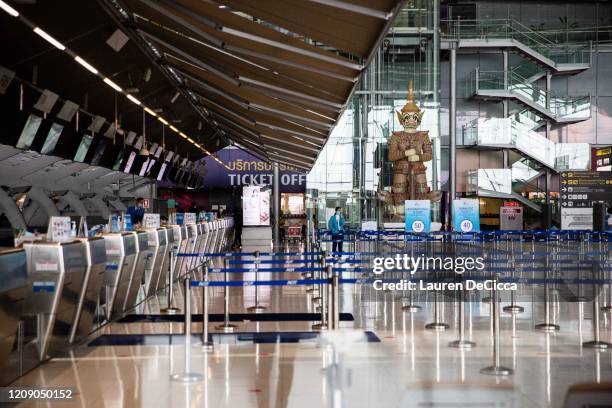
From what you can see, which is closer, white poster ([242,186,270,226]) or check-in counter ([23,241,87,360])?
check-in counter ([23,241,87,360])

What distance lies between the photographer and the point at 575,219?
20.3 metres

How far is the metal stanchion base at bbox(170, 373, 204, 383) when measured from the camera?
23.7ft

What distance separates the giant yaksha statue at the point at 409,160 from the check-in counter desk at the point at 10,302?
760 inches

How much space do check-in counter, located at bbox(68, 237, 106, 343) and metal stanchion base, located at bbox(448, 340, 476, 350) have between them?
11.9 ft

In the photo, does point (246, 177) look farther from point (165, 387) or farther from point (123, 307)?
point (165, 387)

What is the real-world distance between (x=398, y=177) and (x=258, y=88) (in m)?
14.5

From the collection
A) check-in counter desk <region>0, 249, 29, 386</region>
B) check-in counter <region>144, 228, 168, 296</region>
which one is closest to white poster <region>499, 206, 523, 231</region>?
check-in counter <region>144, 228, 168, 296</region>

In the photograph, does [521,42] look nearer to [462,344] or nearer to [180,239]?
[180,239]

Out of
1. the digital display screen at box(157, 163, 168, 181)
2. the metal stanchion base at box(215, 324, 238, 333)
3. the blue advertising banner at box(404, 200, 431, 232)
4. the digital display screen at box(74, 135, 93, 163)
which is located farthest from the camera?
the digital display screen at box(157, 163, 168, 181)

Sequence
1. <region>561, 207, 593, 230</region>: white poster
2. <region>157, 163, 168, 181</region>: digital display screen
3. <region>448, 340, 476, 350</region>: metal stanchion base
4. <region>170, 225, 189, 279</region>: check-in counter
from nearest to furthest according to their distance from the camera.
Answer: <region>448, 340, 476, 350</region>: metal stanchion base < <region>170, 225, 189, 279</region>: check-in counter < <region>561, 207, 593, 230</region>: white poster < <region>157, 163, 168, 181</region>: digital display screen

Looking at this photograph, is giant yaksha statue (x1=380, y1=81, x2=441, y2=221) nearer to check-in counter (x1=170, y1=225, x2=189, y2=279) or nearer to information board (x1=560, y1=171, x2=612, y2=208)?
information board (x1=560, y1=171, x2=612, y2=208)

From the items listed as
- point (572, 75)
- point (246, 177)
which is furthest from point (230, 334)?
point (572, 75)

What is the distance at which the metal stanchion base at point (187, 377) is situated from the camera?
7223 millimetres

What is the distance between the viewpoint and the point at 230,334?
9.94 metres
